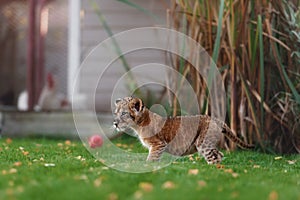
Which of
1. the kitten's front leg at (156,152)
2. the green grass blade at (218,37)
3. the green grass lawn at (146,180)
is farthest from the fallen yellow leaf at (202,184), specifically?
the green grass blade at (218,37)

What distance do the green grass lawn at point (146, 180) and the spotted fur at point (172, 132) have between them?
128mm

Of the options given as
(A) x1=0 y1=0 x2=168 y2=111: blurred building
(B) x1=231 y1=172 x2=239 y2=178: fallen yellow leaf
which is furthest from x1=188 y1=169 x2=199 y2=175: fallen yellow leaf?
(A) x1=0 y1=0 x2=168 y2=111: blurred building

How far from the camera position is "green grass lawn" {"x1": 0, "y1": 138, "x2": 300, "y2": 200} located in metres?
3.60

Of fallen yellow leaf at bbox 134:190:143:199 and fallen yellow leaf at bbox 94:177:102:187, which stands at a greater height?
fallen yellow leaf at bbox 134:190:143:199

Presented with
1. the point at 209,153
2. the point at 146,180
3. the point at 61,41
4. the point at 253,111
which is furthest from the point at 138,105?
the point at 61,41

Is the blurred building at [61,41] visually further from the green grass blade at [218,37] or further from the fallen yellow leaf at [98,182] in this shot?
the fallen yellow leaf at [98,182]

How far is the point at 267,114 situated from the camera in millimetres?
6469

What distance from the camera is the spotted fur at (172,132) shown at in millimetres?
4941

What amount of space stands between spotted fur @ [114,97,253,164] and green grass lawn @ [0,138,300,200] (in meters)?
0.13

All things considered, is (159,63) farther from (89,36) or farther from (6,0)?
(6,0)

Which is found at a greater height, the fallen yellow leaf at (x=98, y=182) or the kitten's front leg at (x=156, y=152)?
the fallen yellow leaf at (x=98, y=182)

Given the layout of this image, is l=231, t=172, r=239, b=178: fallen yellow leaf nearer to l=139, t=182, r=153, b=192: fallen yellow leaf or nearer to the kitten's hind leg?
the kitten's hind leg

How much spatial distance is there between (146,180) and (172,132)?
1030mm

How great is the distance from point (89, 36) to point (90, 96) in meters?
0.83
